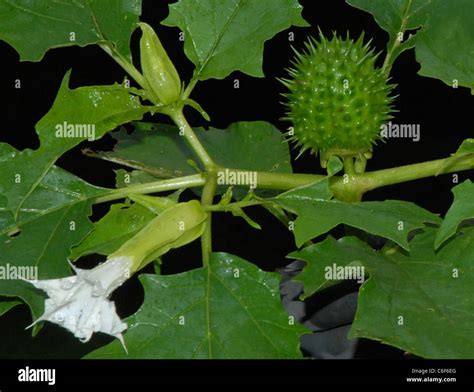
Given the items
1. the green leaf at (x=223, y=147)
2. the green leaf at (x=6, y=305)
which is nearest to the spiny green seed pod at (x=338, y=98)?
the green leaf at (x=223, y=147)

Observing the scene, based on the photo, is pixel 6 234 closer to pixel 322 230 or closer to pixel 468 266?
pixel 322 230

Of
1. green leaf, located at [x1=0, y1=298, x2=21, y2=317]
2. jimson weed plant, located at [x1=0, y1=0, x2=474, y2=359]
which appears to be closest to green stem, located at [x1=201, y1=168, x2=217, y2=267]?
jimson weed plant, located at [x1=0, y1=0, x2=474, y2=359]

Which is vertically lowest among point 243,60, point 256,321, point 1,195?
point 256,321

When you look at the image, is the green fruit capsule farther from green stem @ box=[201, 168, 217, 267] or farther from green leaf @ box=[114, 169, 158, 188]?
green leaf @ box=[114, 169, 158, 188]

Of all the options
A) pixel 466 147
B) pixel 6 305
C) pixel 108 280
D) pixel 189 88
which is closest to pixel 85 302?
pixel 108 280

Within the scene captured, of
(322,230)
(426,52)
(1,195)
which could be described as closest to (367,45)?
(426,52)

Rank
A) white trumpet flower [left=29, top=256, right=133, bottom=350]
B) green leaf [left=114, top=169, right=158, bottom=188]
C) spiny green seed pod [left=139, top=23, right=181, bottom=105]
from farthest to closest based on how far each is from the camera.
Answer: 1. green leaf [left=114, top=169, right=158, bottom=188]
2. spiny green seed pod [left=139, top=23, right=181, bottom=105]
3. white trumpet flower [left=29, top=256, right=133, bottom=350]
